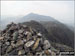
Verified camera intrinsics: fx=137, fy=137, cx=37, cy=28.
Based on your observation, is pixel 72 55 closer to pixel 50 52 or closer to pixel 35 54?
pixel 50 52

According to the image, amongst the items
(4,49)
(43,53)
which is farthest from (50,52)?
(4,49)

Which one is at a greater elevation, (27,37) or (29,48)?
(27,37)

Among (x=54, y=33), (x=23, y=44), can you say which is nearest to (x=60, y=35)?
(x=54, y=33)

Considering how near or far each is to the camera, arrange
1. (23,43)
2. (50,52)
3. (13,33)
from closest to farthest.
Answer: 1. (50,52)
2. (23,43)
3. (13,33)

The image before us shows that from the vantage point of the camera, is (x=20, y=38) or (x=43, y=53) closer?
(x=43, y=53)

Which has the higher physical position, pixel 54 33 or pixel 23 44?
pixel 23 44

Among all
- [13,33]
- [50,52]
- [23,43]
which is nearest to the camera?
[50,52]

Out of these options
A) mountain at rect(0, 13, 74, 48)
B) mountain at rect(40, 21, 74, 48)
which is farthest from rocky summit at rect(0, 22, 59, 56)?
mountain at rect(40, 21, 74, 48)

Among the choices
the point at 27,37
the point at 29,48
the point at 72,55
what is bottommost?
the point at 72,55

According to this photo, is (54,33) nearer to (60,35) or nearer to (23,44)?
(60,35)
